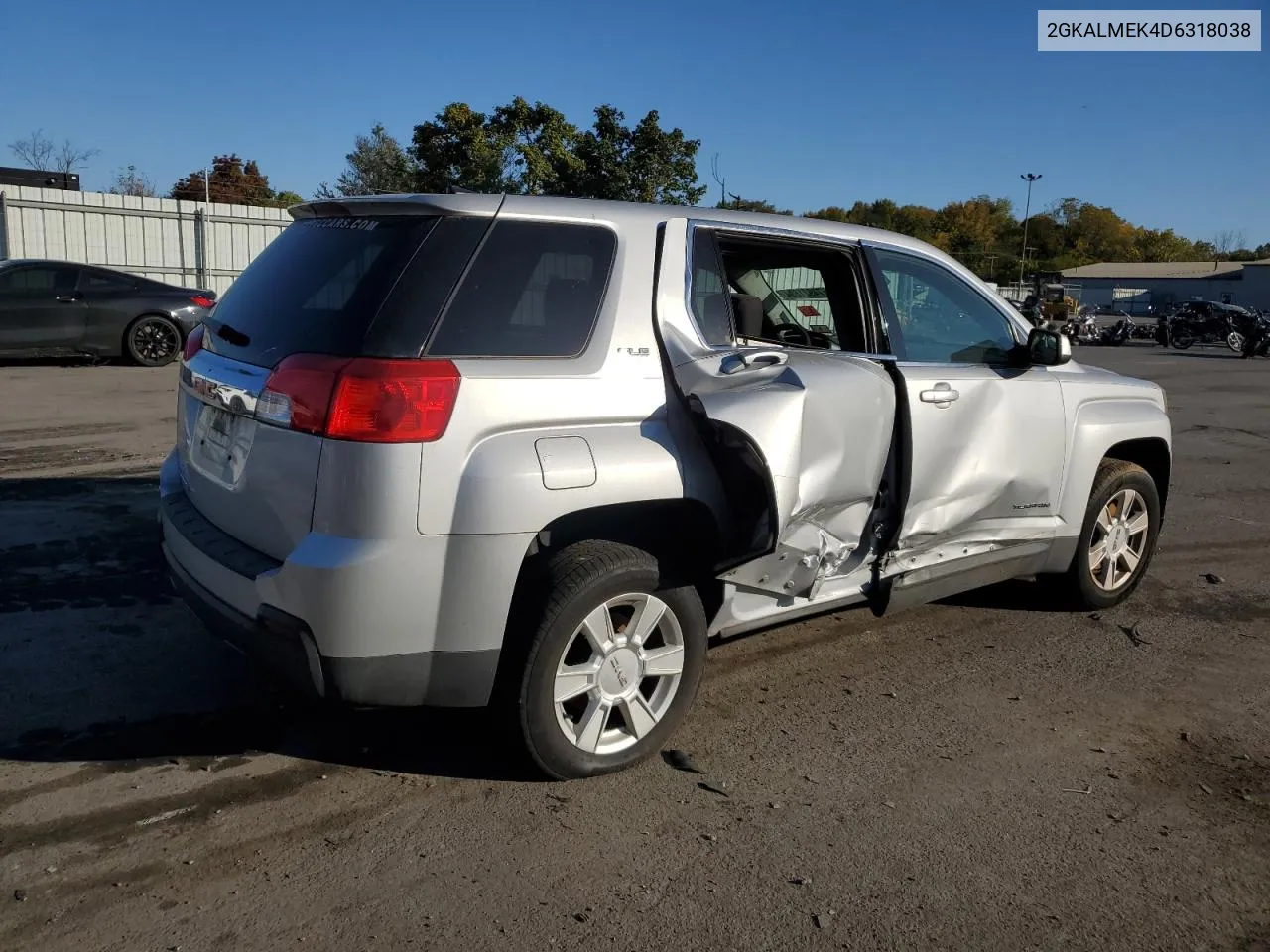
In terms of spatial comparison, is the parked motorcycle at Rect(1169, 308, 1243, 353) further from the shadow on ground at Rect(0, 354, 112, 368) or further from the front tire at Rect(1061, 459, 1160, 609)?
the shadow on ground at Rect(0, 354, 112, 368)

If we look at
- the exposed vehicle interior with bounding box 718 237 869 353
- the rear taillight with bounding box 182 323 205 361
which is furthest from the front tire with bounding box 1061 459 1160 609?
the rear taillight with bounding box 182 323 205 361

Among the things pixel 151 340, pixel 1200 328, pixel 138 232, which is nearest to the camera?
pixel 151 340

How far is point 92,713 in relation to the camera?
12.8ft

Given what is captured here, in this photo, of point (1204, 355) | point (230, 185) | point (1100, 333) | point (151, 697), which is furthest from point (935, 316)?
point (230, 185)

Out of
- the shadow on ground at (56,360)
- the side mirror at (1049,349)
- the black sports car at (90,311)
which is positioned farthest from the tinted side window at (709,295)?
the shadow on ground at (56,360)

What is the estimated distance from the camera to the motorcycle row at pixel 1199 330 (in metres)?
29.3

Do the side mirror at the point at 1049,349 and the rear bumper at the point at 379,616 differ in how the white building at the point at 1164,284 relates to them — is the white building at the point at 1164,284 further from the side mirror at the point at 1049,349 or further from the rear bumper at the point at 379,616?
the rear bumper at the point at 379,616

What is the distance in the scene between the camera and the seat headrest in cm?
437

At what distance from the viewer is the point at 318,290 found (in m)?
3.46

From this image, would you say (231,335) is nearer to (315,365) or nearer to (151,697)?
(315,365)

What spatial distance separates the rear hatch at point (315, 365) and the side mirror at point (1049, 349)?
276 centimetres

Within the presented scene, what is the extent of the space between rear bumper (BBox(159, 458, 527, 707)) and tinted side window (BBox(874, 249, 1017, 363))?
7.20ft

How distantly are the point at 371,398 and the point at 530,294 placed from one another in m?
0.68

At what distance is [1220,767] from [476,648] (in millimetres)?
2744
